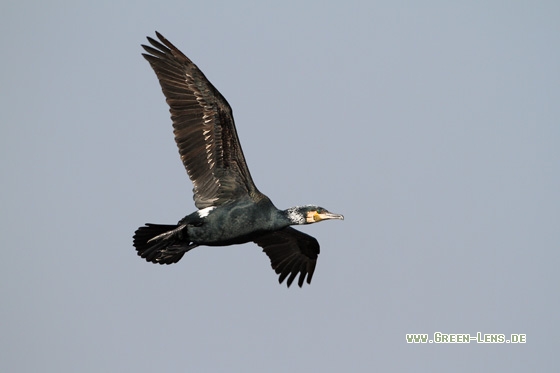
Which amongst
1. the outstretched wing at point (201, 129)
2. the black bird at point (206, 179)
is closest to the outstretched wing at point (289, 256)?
the black bird at point (206, 179)

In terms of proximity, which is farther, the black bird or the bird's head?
the bird's head

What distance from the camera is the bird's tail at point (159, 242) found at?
637 inches

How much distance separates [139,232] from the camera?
53.7 feet

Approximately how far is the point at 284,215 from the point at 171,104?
7.78 feet

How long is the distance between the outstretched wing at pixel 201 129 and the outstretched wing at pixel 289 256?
261 cm

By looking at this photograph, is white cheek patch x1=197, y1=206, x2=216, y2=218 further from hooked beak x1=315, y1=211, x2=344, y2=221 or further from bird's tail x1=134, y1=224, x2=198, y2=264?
hooked beak x1=315, y1=211, x2=344, y2=221

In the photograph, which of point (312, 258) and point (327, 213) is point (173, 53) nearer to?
point (327, 213)

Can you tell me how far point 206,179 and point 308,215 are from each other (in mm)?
1641

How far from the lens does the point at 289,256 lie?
18.8 metres

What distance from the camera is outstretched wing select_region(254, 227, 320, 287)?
738 inches

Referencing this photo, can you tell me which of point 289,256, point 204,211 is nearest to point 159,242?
point 204,211

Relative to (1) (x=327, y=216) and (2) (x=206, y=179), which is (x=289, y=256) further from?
(2) (x=206, y=179)

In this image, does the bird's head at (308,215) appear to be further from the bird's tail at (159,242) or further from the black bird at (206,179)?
the bird's tail at (159,242)

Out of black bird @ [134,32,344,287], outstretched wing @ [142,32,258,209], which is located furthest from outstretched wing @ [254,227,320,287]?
outstretched wing @ [142,32,258,209]
